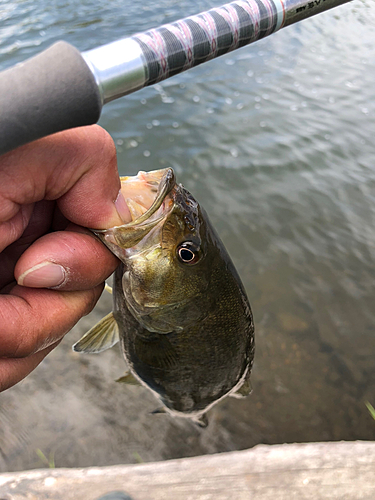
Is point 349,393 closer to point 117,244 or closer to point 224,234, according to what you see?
point 224,234

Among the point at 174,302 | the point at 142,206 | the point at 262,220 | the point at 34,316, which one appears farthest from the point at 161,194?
the point at 262,220

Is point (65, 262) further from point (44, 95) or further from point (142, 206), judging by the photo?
point (44, 95)

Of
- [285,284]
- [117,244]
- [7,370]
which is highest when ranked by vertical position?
[117,244]

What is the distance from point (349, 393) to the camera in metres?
4.83

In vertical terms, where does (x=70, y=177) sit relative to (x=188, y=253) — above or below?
above

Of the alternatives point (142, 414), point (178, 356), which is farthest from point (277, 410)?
point (178, 356)

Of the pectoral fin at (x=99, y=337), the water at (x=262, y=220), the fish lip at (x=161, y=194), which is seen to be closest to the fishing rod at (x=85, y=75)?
the fish lip at (x=161, y=194)

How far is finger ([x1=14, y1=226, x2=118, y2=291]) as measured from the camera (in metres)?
A: 1.47

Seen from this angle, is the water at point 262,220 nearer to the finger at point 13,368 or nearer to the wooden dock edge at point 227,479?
the wooden dock edge at point 227,479

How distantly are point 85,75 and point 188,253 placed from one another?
1000 millimetres

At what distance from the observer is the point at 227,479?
7.60ft

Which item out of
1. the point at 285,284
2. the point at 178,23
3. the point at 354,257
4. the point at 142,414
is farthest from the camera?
the point at 354,257

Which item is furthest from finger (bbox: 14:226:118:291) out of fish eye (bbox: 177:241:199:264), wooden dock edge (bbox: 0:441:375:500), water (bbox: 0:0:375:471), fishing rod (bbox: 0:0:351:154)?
water (bbox: 0:0:375:471)

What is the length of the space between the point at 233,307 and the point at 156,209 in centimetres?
87
